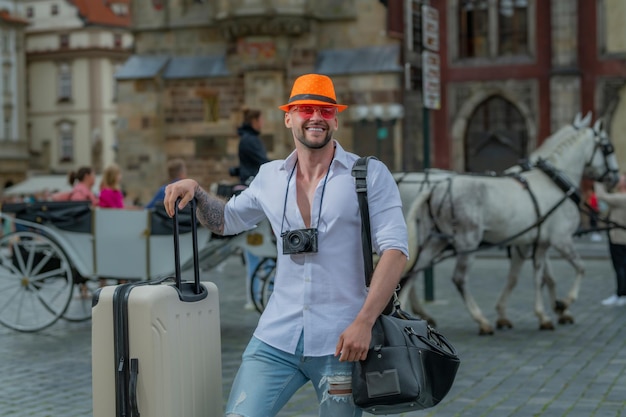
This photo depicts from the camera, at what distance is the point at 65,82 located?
79375mm

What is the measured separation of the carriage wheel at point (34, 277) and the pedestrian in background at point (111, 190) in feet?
4.89

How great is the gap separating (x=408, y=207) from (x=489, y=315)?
220 centimetres

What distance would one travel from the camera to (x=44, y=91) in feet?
262

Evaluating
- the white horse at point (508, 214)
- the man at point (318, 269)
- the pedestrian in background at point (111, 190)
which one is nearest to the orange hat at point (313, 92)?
the man at point (318, 269)

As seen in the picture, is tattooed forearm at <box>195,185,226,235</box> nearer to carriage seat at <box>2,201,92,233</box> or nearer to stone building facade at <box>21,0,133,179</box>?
carriage seat at <box>2,201,92,233</box>

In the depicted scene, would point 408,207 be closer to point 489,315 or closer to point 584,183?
point 489,315

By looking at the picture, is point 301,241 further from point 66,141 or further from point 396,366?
point 66,141

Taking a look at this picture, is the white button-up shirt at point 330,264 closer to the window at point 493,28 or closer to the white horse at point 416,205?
the white horse at point 416,205

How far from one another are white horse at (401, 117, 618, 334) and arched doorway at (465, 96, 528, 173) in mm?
20847

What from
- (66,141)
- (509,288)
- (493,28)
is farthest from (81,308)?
(66,141)

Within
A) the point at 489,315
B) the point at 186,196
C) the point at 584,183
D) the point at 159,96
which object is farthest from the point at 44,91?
the point at 186,196

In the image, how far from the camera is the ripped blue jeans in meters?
4.06

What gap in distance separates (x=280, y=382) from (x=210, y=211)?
74 cm

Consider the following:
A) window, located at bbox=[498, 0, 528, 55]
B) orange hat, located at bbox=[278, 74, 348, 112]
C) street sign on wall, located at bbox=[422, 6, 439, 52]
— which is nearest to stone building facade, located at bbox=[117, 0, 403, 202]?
window, located at bbox=[498, 0, 528, 55]
